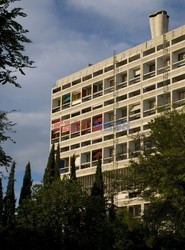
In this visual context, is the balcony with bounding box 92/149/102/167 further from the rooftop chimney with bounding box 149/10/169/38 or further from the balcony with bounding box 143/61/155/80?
the rooftop chimney with bounding box 149/10/169/38

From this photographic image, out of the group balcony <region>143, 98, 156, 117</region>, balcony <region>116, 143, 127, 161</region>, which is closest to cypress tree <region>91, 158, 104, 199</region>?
balcony <region>116, 143, 127, 161</region>

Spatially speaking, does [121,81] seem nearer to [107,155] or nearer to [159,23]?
[159,23]

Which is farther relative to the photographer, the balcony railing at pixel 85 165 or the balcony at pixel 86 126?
the balcony at pixel 86 126

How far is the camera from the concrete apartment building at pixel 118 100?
2394 inches

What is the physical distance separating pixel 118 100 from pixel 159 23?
1002 cm

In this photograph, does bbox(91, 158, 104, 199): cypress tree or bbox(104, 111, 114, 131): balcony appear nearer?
bbox(91, 158, 104, 199): cypress tree

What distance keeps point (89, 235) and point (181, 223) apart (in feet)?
43.3

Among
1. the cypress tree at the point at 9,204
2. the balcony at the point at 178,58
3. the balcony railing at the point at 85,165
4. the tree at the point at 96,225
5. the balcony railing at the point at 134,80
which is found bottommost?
the tree at the point at 96,225

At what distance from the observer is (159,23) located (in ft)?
214

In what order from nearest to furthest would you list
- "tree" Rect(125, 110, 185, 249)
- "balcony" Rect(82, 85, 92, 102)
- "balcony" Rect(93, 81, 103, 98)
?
"tree" Rect(125, 110, 185, 249) < "balcony" Rect(93, 81, 103, 98) < "balcony" Rect(82, 85, 92, 102)

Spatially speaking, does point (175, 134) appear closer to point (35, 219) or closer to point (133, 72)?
point (35, 219)

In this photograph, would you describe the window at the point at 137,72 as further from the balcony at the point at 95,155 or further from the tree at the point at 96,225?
the tree at the point at 96,225

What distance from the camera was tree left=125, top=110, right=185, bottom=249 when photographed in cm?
3162

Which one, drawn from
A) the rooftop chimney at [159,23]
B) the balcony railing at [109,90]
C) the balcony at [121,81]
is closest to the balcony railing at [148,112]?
the balcony at [121,81]
